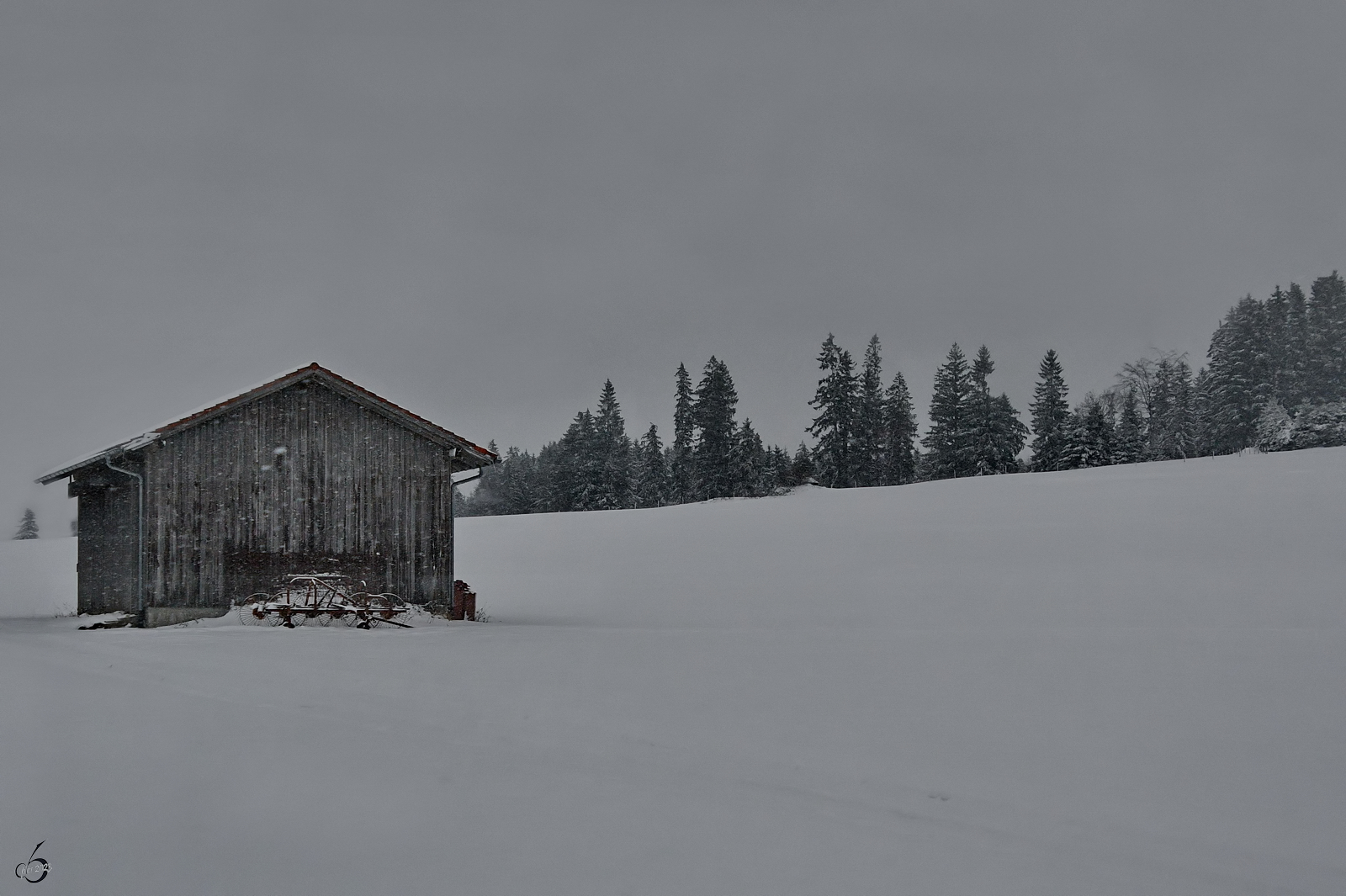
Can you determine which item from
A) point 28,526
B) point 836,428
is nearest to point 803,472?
point 836,428

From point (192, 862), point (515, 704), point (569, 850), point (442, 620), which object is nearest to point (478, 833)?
point (569, 850)

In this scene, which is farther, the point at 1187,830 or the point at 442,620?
the point at 442,620

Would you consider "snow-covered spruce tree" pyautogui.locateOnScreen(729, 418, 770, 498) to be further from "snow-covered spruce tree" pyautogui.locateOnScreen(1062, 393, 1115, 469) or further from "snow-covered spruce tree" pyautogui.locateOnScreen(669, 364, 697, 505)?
"snow-covered spruce tree" pyautogui.locateOnScreen(1062, 393, 1115, 469)

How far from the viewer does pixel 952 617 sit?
1706 cm

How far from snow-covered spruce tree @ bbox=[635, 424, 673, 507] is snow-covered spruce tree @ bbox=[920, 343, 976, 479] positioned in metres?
23.9

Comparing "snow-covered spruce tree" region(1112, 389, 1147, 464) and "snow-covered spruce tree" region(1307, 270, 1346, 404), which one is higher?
"snow-covered spruce tree" region(1307, 270, 1346, 404)

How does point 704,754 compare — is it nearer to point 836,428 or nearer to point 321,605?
point 321,605

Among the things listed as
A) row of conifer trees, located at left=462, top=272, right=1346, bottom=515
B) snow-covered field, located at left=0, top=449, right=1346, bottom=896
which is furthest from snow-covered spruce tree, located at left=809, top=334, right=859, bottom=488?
snow-covered field, located at left=0, top=449, right=1346, bottom=896

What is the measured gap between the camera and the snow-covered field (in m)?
4.89

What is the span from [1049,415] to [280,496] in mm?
62722

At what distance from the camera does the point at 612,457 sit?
72.1 m

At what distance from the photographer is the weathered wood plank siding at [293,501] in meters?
16.8

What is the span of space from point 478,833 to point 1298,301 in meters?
80.3

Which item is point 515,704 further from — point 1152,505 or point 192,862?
point 1152,505
